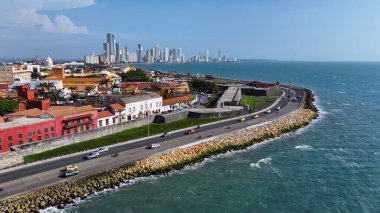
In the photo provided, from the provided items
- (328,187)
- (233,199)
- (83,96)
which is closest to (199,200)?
(233,199)

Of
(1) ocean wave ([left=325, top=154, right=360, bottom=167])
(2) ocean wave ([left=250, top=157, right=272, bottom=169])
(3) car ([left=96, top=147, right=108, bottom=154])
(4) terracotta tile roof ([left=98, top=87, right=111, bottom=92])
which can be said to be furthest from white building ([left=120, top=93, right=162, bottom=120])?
(1) ocean wave ([left=325, top=154, right=360, bottom=167])

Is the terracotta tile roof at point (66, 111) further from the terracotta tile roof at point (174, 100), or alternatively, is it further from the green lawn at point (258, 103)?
the green lawn at point (258, 103)

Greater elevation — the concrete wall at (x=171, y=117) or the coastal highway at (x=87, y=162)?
the concrete wall at (x=171, y=117)

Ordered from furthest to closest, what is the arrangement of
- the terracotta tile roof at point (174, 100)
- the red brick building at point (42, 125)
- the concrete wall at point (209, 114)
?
the terracotta tile roof at point (174, 100) → the concrete wall at point (209, 114) → the red brick building at point (42, 125)

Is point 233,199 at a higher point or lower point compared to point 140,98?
lower

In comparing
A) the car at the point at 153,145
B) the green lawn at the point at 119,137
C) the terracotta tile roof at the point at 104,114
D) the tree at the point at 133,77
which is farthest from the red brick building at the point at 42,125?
the tree at the point at 133,77

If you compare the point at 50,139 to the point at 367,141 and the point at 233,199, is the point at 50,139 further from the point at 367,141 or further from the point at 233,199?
the point at 367,141
